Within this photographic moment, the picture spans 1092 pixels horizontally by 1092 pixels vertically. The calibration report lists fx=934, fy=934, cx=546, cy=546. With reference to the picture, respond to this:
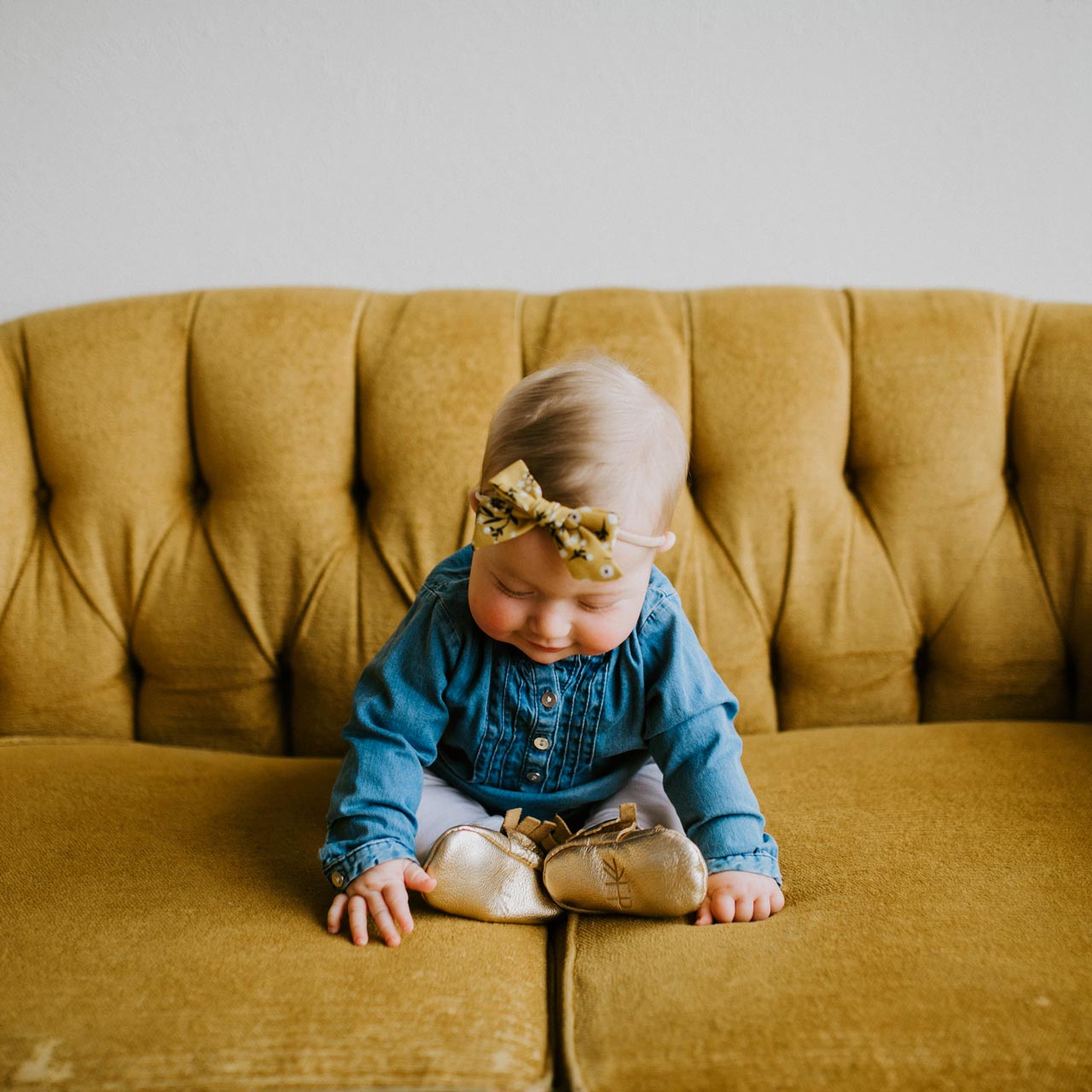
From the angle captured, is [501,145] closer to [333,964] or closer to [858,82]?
[858,82]

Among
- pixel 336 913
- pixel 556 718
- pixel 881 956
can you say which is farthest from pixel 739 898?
pixel 336 913

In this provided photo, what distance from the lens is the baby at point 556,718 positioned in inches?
32.3

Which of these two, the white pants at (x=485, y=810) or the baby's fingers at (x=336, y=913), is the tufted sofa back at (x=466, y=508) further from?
the baby's fingers at (x=336, y=913)

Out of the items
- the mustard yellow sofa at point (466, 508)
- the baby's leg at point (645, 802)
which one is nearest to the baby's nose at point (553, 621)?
the baby's leg at point (645, 802)

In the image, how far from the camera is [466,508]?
121cm

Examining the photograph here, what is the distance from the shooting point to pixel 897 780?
1036mm

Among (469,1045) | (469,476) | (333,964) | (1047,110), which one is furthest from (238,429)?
(1047,110)

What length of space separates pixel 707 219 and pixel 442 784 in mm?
932

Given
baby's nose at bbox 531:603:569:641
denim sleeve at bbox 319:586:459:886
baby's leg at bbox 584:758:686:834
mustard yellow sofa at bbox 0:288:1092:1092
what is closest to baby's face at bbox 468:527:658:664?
baby's nose at bbox 531:603:569:641

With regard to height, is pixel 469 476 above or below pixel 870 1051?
above

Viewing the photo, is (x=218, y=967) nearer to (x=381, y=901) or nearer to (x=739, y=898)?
(x=381, y=901)

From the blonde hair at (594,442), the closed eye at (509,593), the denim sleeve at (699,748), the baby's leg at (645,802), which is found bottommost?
the baby's leg at (645,802)

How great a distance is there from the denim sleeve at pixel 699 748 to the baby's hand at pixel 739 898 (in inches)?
0.5

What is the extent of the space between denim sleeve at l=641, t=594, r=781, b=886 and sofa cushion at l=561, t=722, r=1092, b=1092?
2.3 inches
